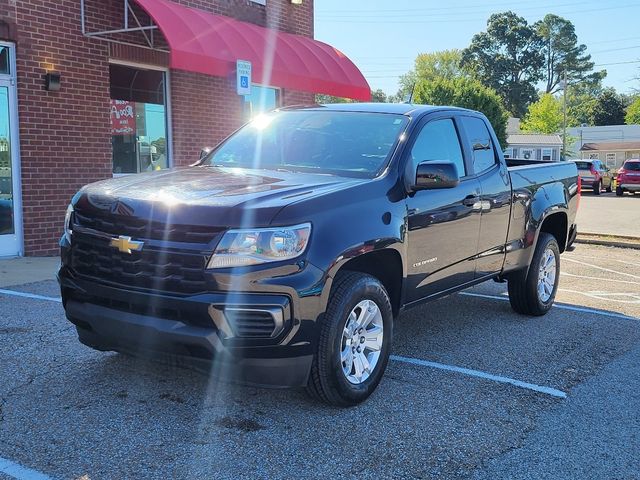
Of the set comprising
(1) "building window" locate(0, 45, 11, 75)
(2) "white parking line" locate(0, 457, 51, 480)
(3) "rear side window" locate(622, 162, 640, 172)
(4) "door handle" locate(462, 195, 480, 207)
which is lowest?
(2) "white parking line" locate(0, 457, 51, 480)

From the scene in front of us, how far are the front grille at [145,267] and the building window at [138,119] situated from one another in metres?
6.75

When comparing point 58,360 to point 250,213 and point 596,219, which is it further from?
point 596,219

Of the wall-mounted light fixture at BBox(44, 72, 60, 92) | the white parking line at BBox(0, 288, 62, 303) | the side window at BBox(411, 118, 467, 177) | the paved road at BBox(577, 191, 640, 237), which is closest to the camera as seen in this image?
the side window at BBox(411, 118, 467, 177)

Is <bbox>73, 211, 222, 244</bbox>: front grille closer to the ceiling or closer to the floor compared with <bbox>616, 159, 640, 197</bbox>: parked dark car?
closer to the ceiling

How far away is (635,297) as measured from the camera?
25.5ft

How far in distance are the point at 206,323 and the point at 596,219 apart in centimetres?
1564

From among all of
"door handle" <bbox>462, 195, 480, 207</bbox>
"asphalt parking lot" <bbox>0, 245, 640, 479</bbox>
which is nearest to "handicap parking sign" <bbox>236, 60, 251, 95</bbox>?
"asphalt parking lot" <bbox>0, 245, 640, 479</bbox>

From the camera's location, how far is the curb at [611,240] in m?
12.2

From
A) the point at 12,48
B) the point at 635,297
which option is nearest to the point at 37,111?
the point at 12,48

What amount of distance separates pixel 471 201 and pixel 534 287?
5.60ft

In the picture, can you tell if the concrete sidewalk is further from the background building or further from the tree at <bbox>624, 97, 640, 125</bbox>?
the tree at <bbox>624, 97, 640, 125</bbox>

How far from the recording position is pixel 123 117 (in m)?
10.3

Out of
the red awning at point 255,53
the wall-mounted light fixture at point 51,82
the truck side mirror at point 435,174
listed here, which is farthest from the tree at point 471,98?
the truck side mirror at point 435,174

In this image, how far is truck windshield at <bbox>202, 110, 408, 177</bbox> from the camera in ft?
15.2
